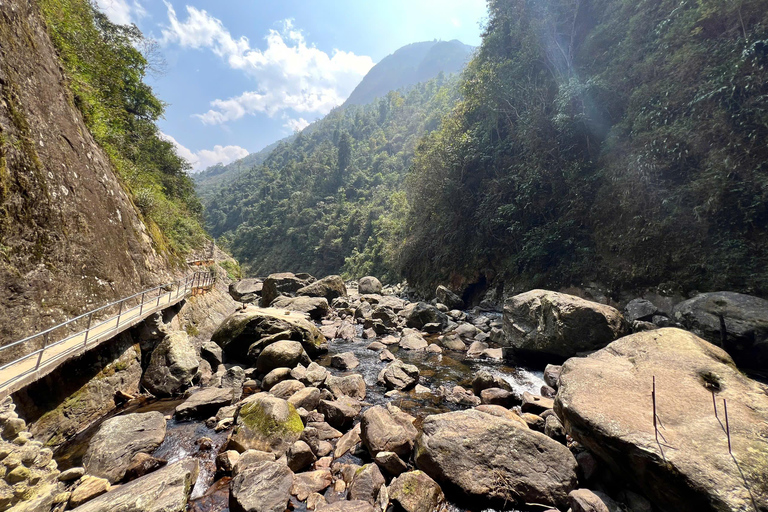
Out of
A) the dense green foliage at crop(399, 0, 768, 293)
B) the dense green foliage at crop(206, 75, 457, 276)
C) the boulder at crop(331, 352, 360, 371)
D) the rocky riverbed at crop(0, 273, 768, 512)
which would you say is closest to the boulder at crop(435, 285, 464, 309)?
the dense green foliage at crop(399, 0, 768, 293)

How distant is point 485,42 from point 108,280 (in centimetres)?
2844

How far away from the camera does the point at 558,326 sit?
29.6 ft

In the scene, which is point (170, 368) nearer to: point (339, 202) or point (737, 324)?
point (737, 324)

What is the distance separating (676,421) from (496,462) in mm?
2475

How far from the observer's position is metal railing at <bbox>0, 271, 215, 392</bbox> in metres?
4.77

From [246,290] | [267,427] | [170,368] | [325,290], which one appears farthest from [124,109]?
[267,427]

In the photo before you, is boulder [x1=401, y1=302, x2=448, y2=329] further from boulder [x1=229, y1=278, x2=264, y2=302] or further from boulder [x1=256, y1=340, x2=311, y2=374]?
boulder [x1=229, y1=278, x2=264, y2=302]

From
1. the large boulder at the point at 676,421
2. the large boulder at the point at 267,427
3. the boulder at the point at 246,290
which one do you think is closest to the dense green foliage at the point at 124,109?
the boulder at the point at 246,290

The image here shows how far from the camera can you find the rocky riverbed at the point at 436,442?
12.0ft

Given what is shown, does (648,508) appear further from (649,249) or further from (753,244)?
(649,249)

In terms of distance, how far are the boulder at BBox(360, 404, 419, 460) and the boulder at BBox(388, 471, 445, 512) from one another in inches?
32.9

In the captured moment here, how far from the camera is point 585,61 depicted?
1769 centimetres

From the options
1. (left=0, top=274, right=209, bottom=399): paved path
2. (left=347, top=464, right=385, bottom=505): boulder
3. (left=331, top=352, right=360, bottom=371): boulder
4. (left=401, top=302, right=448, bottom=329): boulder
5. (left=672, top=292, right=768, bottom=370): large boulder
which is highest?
(left=0, top=274, right=209, bottom=399): paved path

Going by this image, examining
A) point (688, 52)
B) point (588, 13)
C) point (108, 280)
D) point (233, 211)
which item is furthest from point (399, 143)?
point (108, 280)
